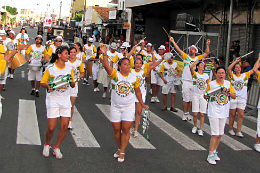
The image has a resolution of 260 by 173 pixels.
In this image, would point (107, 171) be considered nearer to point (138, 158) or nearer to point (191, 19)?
point (138, 158)

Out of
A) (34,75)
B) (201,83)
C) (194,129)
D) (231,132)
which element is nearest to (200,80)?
(201,83)

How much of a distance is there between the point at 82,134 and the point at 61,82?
2329 millimetres

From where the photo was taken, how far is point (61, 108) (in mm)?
6230

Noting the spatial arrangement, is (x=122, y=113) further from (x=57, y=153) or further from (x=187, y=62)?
(x=187, y=62)

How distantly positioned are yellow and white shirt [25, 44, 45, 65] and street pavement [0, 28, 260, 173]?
1.59m

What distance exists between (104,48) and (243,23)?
14.4 meters

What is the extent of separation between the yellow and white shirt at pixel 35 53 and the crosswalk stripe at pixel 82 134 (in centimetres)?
322

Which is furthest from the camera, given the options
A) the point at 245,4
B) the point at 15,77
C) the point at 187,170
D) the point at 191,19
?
the point at 191,19

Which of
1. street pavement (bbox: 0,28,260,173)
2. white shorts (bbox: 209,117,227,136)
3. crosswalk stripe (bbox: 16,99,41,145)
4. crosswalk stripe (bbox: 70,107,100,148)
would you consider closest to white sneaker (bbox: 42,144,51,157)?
street pavement (bbox: 0,28,260,173)

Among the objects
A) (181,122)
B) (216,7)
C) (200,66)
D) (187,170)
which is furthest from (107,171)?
(216,7)

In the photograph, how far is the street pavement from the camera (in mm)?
6160

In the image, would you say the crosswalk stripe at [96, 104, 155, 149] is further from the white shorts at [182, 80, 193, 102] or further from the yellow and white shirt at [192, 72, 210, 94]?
the white shorts at [182, 80, 193, 102]

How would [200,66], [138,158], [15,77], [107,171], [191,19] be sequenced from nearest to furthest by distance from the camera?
[107,171] < [138,158] < [200,66] < [15,77] < [191,19]

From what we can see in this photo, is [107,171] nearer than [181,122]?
Yes
